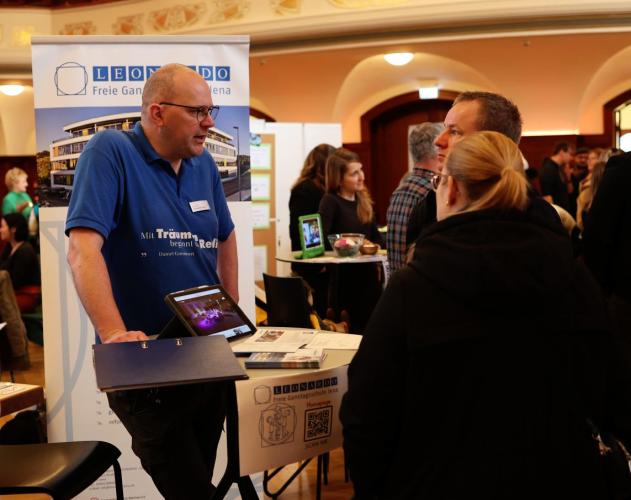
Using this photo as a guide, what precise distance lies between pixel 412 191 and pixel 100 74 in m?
1.39

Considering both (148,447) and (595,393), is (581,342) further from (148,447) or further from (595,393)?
(148,447)

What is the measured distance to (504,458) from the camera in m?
1.62

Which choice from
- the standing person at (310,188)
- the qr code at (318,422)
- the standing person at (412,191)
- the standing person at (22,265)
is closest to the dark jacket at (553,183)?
the standing person at (310,188)

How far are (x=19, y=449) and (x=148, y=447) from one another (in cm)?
96

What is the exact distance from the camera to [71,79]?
3.49m

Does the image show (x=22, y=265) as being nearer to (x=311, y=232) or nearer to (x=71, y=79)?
(x=311, y=232)

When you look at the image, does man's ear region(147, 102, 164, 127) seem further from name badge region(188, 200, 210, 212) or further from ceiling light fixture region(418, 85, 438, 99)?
ceiling light fixture region(418, 85, 438, 99)

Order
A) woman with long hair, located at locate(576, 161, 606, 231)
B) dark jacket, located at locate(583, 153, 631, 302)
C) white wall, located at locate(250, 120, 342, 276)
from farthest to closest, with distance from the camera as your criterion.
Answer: white wall, located at locate(250, 120, 342, 276)
woman with long hair, located at locate(576, 161, 606, 231)
dark jacket, located at locate(583, 153, 631, 302)

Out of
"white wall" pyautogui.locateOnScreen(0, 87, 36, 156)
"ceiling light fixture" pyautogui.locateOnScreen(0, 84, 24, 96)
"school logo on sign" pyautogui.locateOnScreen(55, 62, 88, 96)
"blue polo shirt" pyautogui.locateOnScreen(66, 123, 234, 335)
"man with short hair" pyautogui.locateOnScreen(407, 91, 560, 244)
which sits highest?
"ceiling light fixture" pyautogui.locateOnScreen(0, 84, 24, 96)

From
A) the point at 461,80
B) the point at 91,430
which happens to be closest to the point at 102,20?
the point at 461,80

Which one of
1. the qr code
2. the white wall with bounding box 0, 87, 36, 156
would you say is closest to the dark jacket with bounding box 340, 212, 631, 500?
the qr code

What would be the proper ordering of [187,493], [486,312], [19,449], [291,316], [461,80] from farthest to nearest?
[461,80] → [291,316] → [19,449] → [187,493] → [486,312]

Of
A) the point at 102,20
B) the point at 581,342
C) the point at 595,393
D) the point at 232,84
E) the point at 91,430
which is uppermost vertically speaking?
the point at 102,20

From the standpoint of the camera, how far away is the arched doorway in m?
12.9
